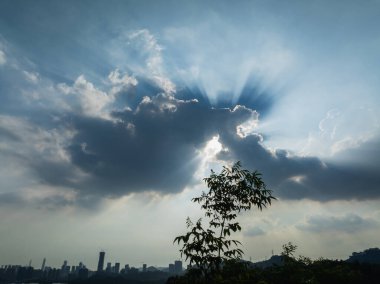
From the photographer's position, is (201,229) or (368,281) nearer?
(201,229)

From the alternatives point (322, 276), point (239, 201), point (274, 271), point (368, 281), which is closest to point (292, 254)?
point (274, 271)

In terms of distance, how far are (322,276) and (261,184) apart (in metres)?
50.9

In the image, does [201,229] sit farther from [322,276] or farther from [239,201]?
[322,276]

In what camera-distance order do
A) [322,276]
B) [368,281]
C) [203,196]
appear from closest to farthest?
1. [203,196]
2. [322,276]
3. [368,281]

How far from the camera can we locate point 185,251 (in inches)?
387

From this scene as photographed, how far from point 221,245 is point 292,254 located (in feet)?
93.6

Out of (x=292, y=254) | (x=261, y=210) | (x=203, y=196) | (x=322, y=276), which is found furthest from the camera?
(x=322, y=276)

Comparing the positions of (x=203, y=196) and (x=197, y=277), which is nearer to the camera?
(x=197, y=277)

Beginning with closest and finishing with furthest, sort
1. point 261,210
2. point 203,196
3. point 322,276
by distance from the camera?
point 261,210 → point 203,196 → point 322,276

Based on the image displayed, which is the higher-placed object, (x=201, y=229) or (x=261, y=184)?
(x=261, y=184)

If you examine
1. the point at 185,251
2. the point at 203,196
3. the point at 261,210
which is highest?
the point at 203,196

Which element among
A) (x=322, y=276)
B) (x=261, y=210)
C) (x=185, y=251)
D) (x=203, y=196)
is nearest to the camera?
(x=185, y=251)

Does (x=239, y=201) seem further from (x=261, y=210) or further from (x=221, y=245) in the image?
(x=221, y=245)

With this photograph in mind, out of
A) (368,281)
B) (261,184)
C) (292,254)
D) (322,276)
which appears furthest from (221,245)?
(368,281)
